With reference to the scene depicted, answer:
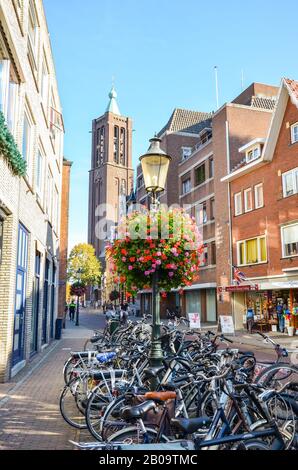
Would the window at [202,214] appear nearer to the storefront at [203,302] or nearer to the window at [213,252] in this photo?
the window at [213,252]

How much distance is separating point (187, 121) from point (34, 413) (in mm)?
42948

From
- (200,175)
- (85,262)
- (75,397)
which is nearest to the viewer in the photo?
(75,397)

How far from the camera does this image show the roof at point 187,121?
45.0 meters

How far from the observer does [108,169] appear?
89625 millimetres

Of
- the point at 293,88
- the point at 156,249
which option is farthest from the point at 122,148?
the point at 156,249

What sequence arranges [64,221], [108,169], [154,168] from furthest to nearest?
[108,169] → [64,221] → [154,168]

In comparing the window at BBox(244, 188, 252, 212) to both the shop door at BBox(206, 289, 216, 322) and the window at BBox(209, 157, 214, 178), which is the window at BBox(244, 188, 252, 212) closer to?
the window at BBox(209, 157, 214, 178)

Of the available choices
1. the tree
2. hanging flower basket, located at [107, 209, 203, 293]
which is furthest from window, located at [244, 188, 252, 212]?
the tree

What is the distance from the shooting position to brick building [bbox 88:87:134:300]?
89688mm

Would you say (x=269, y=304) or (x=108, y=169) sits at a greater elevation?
(x=108, y=169)

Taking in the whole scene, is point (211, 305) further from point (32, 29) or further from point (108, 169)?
point (108, 169)

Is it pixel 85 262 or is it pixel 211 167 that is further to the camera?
pixel 85 262

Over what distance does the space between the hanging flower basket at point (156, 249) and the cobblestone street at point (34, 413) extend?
95.2 inches

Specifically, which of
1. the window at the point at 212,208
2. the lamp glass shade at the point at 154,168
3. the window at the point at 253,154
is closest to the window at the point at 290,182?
the window at the point at 253,154
